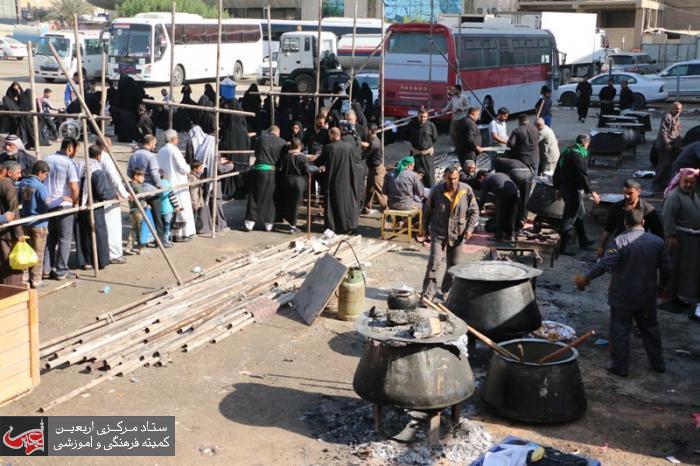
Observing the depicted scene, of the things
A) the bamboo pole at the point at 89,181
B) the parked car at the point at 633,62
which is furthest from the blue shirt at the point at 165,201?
the parked car at the point at 633,62

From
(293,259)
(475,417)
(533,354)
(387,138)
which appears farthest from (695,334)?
(387,138)

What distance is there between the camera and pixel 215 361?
8992mm

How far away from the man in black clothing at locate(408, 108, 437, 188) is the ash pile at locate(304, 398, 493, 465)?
874 centimetres

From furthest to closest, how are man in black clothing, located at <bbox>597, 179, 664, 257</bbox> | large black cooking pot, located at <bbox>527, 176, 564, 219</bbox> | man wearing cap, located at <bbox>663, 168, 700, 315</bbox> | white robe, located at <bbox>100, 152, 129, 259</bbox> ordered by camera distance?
large black cooking pot, located at <bbox>527, 176, 564, 219</bbox> → white robe, located at <bbox>100, 152, 129, 259</bbox> → man wearing cap, located at <bbox>663, 168, 700, 315</bbox> → man in black clothing, located at <bbox>597, 179, 664, 257</bbox>

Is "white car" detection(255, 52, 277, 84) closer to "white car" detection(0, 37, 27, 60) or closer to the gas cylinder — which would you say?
"white car" detection(0, 37, 27, 60)

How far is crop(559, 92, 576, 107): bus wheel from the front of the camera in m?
35.6

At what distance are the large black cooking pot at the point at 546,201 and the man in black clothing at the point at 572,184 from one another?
1.17 feet

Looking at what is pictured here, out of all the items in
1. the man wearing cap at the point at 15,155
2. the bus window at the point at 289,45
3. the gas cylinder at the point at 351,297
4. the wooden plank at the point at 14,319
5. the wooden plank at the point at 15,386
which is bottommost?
the wooden plank at the point at 15,386

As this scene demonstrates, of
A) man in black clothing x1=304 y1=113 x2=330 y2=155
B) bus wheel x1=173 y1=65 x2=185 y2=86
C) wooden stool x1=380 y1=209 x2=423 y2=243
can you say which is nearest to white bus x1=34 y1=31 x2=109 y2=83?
bus wheel x1=173 y1=65 x2=185 y2=86

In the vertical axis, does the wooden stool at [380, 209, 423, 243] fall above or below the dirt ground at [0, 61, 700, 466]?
above

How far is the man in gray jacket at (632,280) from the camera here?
27.7ft

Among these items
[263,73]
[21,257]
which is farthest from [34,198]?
[263,73]

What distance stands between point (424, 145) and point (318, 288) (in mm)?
6244

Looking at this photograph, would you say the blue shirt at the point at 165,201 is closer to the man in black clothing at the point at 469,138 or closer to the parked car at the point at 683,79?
the man in black clothing at the point at 469,138
